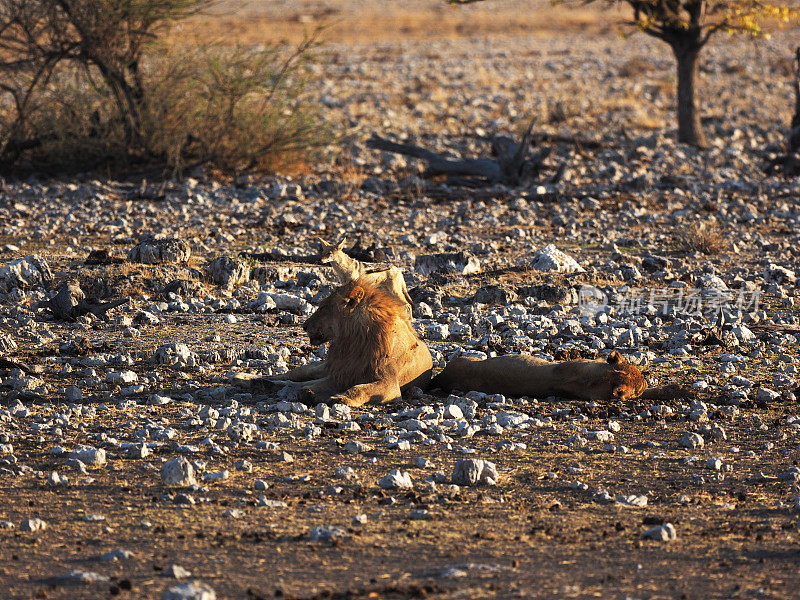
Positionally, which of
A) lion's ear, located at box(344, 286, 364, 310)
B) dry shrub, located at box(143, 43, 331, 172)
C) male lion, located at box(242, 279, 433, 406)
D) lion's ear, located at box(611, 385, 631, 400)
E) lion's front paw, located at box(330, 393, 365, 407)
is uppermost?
dry shrub, located at box(143, 43, 331, 172)

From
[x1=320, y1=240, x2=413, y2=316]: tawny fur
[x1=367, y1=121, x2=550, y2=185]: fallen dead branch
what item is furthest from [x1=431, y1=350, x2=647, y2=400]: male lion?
[x1=367, y1=121, x2=550, y2=185]: fallen dead branch

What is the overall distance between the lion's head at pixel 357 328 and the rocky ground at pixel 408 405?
13.4 inches

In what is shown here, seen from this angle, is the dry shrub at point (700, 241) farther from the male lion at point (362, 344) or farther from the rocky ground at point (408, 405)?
the male lion at point (362, 344)

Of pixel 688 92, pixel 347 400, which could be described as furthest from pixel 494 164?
pixel 347 400

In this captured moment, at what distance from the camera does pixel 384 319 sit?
24.3 ft

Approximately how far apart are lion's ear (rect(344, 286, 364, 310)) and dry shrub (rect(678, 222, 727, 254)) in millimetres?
6578

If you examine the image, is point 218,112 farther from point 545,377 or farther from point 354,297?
point 545,377

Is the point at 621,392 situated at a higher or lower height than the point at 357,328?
lower

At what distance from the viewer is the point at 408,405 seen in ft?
24.2

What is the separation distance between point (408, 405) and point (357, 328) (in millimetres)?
625

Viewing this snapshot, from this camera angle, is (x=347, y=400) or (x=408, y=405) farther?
(x=408, y=405)

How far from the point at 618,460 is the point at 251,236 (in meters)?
7.99

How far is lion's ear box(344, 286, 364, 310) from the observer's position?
732 cm

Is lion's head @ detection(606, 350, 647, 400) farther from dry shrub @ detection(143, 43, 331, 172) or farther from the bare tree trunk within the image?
the bare tree trunk
